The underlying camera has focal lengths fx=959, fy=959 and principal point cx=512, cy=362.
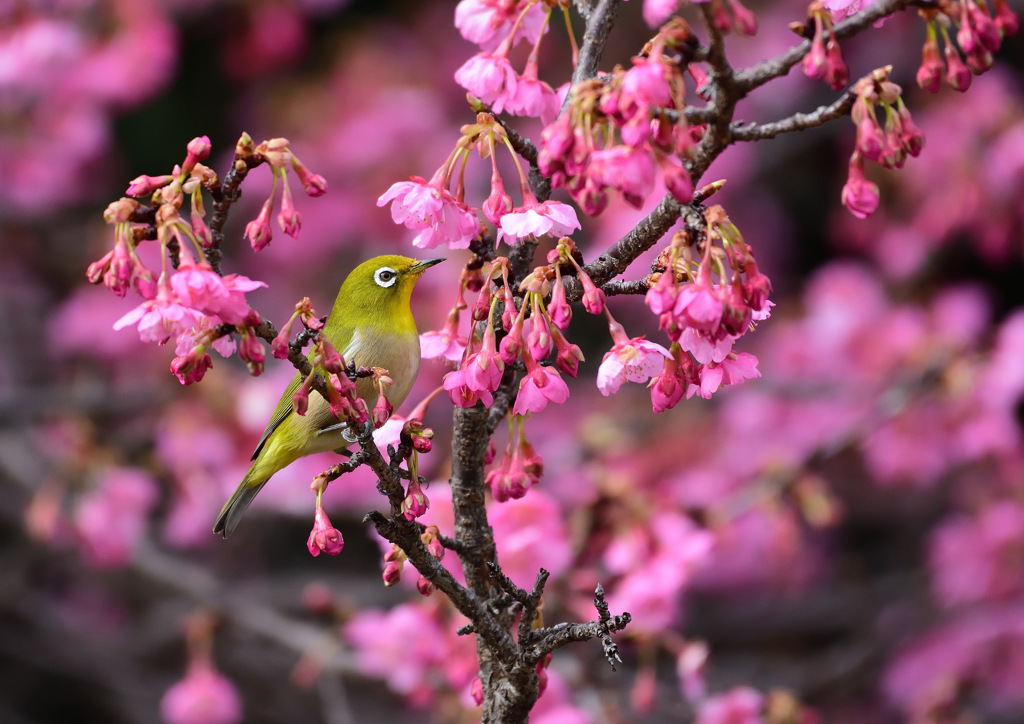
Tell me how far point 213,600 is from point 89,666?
1.29 m

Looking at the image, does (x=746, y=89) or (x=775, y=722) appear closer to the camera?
(x=746, y=89)

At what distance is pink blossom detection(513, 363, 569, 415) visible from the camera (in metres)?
1.11

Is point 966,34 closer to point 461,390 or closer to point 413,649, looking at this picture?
point 461,390

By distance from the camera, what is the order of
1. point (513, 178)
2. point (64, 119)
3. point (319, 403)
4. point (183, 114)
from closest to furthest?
point (319, 403)
point (64, 119)
point (513, 178)
point (183, 114)

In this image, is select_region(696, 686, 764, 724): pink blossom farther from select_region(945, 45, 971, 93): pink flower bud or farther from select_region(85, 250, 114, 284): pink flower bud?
select_region(85, 250, 114, 284): pink flower bud

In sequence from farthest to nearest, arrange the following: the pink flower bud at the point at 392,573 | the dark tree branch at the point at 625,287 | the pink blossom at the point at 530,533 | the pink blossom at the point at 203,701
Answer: the pink blossom at the point at 203,701 < the pink blossom at the point at 530,533 < the pink flower bud at the point at 392,573 < the dark tree branch at the point at 625,287

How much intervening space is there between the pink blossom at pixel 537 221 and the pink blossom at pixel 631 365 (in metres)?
0.16

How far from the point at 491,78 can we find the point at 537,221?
0.19 m

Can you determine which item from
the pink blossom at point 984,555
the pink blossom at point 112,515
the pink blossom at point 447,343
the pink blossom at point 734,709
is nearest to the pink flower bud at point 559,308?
the pink blossom at point 447,343

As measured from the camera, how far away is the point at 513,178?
4.10 meters

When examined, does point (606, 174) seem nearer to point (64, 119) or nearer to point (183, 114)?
point (64, 119)

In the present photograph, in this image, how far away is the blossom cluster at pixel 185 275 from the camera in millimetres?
929

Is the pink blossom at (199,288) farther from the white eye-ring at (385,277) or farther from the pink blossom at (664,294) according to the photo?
the white eye-ring at (385,277)

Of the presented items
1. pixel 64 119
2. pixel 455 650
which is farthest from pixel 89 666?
pixel 455 650
